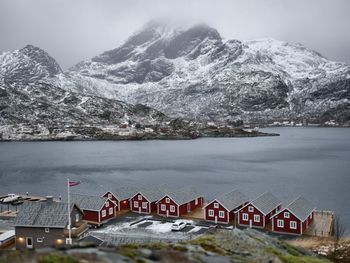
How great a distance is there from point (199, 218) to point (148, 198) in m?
8.30

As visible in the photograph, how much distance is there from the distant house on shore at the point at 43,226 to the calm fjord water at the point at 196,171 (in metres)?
42.5

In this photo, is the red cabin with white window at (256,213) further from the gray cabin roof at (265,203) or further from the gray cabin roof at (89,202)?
the gray cabin roof at (89,202)

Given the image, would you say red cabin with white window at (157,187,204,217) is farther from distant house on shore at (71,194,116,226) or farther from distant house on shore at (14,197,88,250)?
distant house on shore at (14,197,88,250)

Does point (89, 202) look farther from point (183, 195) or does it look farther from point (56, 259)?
point (56, 259)

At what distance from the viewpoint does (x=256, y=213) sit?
2160 inches

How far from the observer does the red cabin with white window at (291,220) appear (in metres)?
51.8

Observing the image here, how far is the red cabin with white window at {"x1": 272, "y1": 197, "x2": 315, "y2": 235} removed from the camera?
51.8 meters

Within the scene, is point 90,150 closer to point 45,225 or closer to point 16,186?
point 16,186

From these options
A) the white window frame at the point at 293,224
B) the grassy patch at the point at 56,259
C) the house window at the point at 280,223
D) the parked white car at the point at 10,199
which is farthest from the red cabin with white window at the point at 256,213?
the grassy patch at the point at 56,259

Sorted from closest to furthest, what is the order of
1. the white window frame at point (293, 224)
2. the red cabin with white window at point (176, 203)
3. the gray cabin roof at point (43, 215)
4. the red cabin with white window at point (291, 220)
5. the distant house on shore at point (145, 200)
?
the gray cabin roof at point (43, 215), the red cabin with white window at point (291, 220), the white window frame at point (293, 224), the red cabin with white window at point (176, 203), the distant house on shore at point (145, 200)

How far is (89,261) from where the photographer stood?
6.19 metres

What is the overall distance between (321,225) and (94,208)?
29.3m

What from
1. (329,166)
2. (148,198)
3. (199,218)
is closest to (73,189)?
(148,198)

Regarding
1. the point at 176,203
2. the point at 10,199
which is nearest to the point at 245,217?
the point at 176,203
